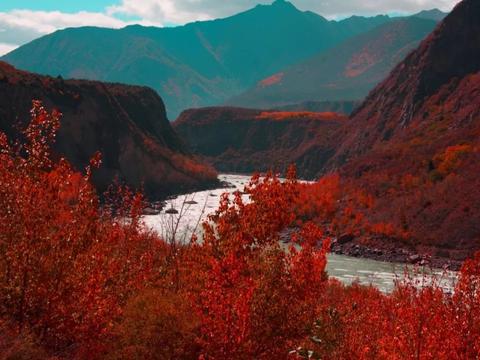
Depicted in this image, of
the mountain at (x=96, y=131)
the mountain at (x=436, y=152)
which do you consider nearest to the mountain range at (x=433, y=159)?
the mountain at (x=436, y=152)

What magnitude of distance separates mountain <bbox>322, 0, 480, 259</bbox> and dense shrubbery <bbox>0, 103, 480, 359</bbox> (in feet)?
272

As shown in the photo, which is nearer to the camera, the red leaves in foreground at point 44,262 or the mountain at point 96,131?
the red leaves in foreground at point 44,262

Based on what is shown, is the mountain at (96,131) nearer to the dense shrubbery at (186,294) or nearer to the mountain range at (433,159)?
the mountain range at (433,159)

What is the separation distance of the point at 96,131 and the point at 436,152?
87.0 m

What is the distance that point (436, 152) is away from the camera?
12662cm

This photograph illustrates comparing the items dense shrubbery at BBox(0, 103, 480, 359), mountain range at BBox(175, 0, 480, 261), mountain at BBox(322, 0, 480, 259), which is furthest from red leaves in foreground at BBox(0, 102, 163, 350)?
mountain at BBox(322, 0, 480, 259)

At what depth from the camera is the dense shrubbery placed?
15.5m

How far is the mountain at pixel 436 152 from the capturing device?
10201cm

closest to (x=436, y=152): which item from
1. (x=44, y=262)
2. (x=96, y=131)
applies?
(x=96, y=131)

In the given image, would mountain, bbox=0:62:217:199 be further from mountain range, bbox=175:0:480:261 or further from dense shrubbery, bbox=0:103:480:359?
dense shrubbery, bbox=0:103:480:359

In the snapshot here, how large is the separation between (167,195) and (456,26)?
104m

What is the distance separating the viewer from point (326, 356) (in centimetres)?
Result: 2006

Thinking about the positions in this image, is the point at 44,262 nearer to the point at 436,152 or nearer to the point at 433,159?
the point at 433,159

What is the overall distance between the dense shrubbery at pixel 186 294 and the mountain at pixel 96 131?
10544cm
